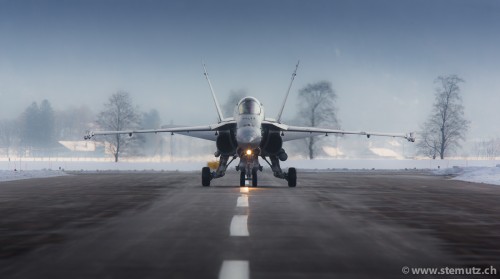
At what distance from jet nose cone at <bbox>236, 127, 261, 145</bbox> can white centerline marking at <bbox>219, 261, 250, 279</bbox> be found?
19.3 metres

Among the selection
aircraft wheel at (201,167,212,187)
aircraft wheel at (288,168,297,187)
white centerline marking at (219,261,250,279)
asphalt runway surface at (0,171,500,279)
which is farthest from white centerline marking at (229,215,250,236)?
aircraft wheel at (201,167,212,187)

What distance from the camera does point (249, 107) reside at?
29312mm

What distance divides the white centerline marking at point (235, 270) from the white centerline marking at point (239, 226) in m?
3.00

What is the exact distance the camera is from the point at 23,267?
7582mm

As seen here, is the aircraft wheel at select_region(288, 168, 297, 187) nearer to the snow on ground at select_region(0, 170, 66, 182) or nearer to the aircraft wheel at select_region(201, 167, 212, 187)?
the aircraft wheel at select_region(201, 167, 212, 187)

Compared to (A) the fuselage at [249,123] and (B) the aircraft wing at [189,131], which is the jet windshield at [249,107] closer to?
(A) the fuselage at [249,123]

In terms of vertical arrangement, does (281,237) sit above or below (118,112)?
below

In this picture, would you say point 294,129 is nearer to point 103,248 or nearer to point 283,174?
point 283,174

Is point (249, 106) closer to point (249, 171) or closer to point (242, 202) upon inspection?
point (249, 171)

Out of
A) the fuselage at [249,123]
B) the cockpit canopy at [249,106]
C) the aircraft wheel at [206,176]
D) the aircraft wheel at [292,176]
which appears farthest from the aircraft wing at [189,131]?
the aircraft wheel at [292,176]

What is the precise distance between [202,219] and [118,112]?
302 ft

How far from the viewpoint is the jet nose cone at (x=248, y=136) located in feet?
89.1

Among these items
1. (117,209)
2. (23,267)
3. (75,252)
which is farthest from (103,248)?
(117,209)

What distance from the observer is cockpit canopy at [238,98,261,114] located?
95.7 feet
